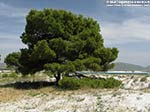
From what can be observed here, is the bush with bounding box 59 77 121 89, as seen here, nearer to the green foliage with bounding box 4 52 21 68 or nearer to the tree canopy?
the tree canopy

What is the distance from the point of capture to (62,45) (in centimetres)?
2709

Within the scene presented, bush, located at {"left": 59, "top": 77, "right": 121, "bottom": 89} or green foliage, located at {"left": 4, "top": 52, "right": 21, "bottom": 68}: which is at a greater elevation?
green foliage, located at {"left": 4, "top": 52, "right": 21, "bottom": 68}

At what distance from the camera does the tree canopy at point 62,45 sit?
26.6m

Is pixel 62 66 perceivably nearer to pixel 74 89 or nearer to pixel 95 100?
pixel 74 89

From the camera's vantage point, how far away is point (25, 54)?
29078 millimetres

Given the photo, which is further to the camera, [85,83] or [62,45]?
[62,45]

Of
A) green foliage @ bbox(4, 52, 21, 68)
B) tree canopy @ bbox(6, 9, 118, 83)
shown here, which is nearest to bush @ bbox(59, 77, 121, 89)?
tree canopy @ bbox(6, 9, 118, 83)

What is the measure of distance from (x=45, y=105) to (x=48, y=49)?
9575 millimetres

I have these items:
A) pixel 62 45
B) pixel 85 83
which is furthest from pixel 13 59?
pixel 85 83

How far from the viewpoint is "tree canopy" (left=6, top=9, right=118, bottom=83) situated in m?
26.6

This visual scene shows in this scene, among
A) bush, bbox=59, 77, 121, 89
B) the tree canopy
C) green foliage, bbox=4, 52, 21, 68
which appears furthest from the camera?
green foliage, bbox=4, 52, 21, 68

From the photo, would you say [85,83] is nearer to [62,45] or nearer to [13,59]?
[62,45]

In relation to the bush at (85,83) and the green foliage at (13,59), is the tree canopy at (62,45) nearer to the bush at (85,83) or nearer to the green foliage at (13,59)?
the green foliage at (13,59)

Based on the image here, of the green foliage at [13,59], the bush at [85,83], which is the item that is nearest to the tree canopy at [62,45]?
the green foliage at [13,59]
